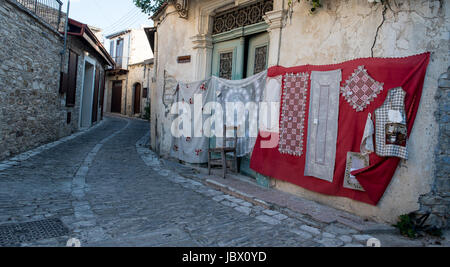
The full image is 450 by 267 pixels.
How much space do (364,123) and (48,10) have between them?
349 inches

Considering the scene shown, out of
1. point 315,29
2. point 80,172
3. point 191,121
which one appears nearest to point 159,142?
point 191,121

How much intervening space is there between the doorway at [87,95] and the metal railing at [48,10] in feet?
16.1

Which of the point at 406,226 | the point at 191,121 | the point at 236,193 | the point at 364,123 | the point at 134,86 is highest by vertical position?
the point at 134,86

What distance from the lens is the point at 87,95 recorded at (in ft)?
46.6

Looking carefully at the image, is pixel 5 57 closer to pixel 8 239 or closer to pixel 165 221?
pixel 8 239

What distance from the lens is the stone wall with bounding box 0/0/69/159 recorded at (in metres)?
5.95

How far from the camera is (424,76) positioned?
10.8 ft

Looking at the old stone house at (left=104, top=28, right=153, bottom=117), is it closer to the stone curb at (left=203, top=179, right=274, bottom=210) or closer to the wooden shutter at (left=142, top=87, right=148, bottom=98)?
the wooden shutter at (left=142, top=87, right=148, bottom=98)

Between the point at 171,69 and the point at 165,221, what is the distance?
5.18m

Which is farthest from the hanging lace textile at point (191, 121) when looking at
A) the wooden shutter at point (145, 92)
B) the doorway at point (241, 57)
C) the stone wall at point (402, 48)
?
the wooden shutter at point (145, 92)

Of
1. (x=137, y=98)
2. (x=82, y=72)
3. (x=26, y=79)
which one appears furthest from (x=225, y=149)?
(x=137, y=98)

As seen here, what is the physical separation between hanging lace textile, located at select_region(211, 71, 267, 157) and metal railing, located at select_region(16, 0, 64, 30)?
16.0ft
